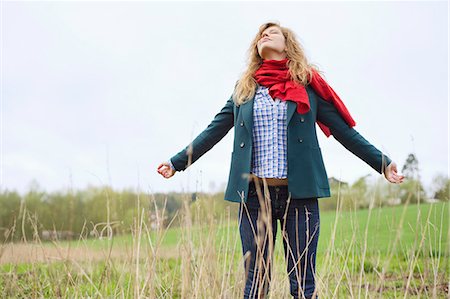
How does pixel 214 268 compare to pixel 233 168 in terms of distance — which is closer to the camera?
pixel 214 268

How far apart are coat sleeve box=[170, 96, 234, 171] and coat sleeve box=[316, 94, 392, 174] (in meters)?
0.44

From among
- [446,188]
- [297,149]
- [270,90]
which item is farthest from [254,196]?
[446,188]

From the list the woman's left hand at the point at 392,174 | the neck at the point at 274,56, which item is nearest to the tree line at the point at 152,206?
the woman's left hand at the point at 392,174

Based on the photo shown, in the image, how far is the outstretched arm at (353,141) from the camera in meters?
2.45

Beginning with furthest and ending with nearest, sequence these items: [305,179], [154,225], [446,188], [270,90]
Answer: [446,188]
[270,90]
[305,179]
[154,225]

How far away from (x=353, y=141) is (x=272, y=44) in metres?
0.60

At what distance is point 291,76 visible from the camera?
2428mm

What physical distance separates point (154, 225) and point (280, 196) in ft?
2.17

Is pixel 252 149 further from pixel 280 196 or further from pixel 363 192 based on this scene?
pixel 363 192

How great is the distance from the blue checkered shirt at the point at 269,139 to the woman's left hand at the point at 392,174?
524 mm

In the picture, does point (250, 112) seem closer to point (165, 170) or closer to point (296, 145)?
point (296, 145)

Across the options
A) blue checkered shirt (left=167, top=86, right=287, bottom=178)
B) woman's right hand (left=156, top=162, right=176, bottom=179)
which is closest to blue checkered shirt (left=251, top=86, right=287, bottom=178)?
blue checkered shirt (left=167, top=86, right=287, bottom=178)

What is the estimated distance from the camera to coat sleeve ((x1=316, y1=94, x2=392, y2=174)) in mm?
2453

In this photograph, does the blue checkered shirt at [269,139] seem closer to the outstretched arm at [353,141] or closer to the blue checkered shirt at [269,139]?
the blue checkered shirt at [269,139]
